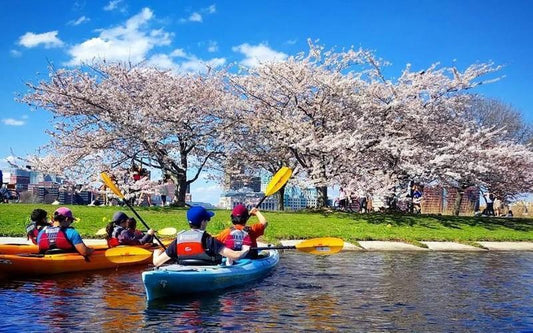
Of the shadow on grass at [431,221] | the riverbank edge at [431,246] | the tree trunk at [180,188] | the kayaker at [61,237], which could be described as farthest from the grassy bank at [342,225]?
the kayaker at [61,237]

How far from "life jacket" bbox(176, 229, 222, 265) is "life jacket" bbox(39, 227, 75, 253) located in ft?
10.5

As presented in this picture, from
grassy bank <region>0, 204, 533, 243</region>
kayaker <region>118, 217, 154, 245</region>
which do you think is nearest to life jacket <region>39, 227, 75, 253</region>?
kayaker <region>118, 217, 154, 245</region>

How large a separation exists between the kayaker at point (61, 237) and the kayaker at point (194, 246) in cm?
269

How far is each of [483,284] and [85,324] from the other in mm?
7354

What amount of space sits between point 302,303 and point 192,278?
1.72 m

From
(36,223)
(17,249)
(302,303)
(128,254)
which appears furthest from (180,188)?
(302,303)

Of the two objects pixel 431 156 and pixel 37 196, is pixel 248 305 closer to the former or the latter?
pixel 431 156

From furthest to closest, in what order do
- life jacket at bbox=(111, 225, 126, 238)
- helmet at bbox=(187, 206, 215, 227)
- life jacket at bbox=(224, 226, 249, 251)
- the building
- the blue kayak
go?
the building
life jacket at bbox=(111, 225, 126, 238)
life jacket at bbox=(224, 226, 249, 251)
helmet at bbox=(187, 206, 215, 227)
the blue kayak

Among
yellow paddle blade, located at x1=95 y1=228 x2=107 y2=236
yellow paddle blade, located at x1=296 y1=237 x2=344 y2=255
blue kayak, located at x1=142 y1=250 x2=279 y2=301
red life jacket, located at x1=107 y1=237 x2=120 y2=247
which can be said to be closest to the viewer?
blue kayak, located at x1=142 y1=250 x2=279 y2=301

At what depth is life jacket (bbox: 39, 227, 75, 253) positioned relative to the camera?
33.9 feet

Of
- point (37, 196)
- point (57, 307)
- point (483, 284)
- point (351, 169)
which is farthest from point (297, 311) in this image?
point (37, 196)

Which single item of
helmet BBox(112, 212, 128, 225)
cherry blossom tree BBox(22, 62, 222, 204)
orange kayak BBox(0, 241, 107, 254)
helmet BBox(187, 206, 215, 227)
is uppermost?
cherry blossom tree BBox(22, 62, 222, 204)

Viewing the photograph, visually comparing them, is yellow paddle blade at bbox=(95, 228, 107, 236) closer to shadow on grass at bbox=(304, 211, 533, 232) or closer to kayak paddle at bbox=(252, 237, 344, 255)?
kayak paddle at bbox=(252, 237, 344, 255)

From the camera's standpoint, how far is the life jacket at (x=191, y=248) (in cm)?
841
